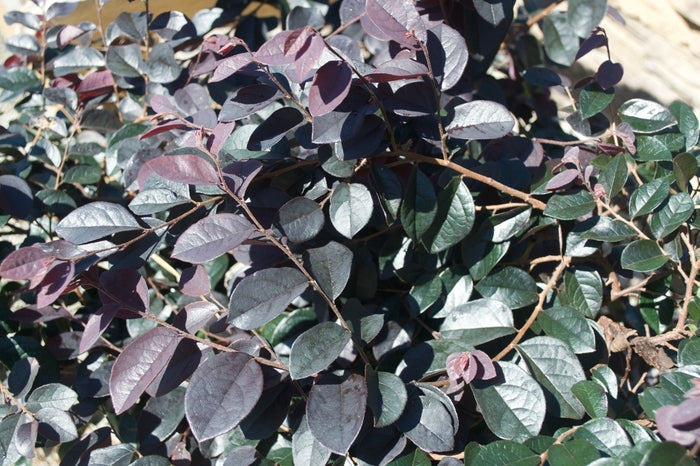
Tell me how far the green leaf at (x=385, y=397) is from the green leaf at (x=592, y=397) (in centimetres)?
23

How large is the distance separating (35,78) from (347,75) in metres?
0.98

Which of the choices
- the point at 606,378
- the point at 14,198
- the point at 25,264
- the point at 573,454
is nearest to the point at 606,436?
the point at 573,454

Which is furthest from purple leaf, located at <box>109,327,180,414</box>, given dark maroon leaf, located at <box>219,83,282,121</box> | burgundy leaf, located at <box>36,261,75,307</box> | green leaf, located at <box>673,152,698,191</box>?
green leaf, located at <box>673,152,698,191</box>

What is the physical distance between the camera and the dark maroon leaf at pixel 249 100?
884mm

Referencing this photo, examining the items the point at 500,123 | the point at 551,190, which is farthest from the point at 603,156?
the point at 500,123

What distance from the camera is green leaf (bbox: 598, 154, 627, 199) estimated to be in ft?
3.21

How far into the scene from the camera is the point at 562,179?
966 millimetres

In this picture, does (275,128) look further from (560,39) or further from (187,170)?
(560,39)

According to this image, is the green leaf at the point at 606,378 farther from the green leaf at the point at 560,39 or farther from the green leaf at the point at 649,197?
the green leaf at the point at 560,39

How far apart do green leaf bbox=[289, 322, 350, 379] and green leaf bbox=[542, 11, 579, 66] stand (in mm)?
779

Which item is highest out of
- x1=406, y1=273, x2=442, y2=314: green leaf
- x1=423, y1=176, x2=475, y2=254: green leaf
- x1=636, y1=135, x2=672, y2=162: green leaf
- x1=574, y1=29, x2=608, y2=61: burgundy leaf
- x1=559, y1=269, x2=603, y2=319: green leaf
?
x1=574, y1=29, x2=608, y2=61: burgundy leaf

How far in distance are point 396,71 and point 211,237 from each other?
0.32 m

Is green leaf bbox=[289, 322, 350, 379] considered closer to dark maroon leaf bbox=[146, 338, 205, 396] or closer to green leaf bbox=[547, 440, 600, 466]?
dark maroon leaf bbox=[146, 338, 205, 396]

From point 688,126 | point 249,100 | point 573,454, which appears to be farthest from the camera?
point 688,126
